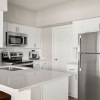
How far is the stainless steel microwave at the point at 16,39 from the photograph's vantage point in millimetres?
3920

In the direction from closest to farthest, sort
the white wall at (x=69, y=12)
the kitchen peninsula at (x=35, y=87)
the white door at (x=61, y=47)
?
the kitchen peninsula at (x=35, y=87)
the white wall at (x=69, y=12)
the white door at (x=61, y=47)

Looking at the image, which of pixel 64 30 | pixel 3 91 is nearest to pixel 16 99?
pixel 3 91

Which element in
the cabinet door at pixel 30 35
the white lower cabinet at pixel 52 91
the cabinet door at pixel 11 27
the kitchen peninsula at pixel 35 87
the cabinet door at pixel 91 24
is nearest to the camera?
the kitchen peninsula at pixel 35 87

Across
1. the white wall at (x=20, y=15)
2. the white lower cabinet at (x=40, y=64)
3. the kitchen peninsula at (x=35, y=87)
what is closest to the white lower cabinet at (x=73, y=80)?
the white lower cabinet at (x=40, y=64)

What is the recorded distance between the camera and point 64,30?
15.0ft

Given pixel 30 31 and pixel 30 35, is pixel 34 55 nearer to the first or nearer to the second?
pixel 30 35

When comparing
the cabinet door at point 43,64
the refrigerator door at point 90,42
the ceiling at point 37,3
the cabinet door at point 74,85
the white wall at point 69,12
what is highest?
the ceiling at point 37,3

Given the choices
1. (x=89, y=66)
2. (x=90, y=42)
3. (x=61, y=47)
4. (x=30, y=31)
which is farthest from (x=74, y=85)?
(x=30, y=31)

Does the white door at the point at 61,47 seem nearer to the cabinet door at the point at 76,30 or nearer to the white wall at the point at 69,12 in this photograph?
the white wall at the point at 69,12

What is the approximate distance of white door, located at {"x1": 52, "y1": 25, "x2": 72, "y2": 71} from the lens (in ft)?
14.5

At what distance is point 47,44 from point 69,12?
1627mm

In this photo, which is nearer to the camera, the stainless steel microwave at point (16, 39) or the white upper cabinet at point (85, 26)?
the white upper cabinet at point (85, 26)

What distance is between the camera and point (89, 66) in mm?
2789

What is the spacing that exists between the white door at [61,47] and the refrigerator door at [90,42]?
4.84 feet
